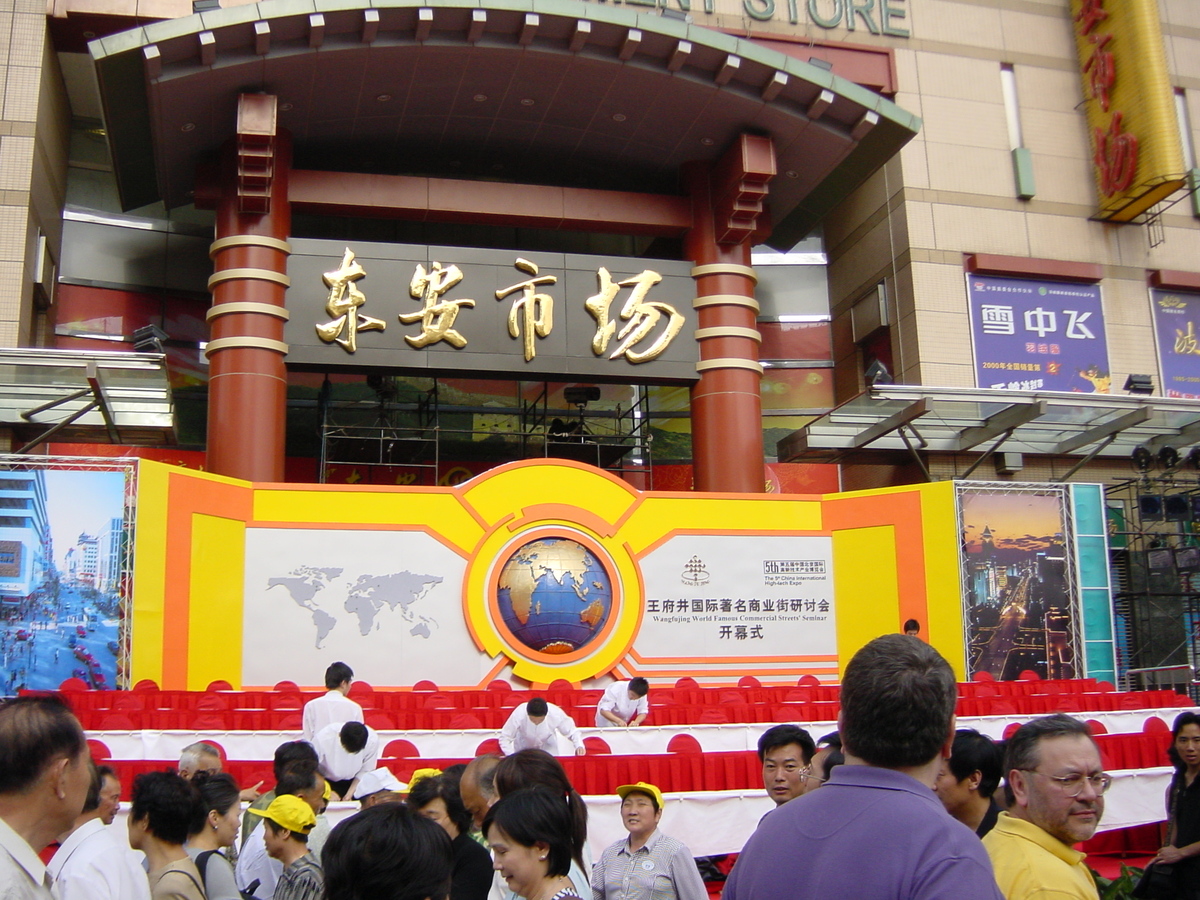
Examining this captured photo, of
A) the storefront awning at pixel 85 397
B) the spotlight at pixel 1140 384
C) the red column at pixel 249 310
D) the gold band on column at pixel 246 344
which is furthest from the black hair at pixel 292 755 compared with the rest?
the spotlight at pixel 1140 384

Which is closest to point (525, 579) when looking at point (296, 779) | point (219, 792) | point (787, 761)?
point (296, 779)

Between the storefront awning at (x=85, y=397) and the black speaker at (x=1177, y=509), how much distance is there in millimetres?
16942

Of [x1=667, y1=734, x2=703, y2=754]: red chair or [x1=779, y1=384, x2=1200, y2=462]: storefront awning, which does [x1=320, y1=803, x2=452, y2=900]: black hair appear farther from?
[x1=779, y1=384, x2=1200, y2=462]: storefront awning

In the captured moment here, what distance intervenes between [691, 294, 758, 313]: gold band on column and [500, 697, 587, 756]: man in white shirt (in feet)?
34.1

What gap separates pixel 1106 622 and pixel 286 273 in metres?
13.6

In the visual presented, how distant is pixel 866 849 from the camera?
7.38 feet

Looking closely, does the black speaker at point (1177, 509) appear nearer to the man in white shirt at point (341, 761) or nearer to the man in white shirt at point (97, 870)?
the man in white shirt at point (341, 761)

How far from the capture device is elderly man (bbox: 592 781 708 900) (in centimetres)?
485

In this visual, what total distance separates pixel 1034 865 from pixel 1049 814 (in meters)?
0.23

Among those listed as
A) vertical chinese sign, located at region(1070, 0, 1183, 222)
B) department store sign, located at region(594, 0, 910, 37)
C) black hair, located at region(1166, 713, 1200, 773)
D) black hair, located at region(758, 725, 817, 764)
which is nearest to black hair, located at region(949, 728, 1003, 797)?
black hair, located at region(758, 725, 817, 764)

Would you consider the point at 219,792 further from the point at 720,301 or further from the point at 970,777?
the point at 720,301

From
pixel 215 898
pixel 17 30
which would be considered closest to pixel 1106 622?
pixel 215 898

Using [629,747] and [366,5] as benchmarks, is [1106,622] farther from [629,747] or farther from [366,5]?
[366,5]

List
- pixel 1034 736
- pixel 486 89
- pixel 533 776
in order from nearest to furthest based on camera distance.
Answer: pixel 1034 736
pixel 533 776
pixel 486 89
